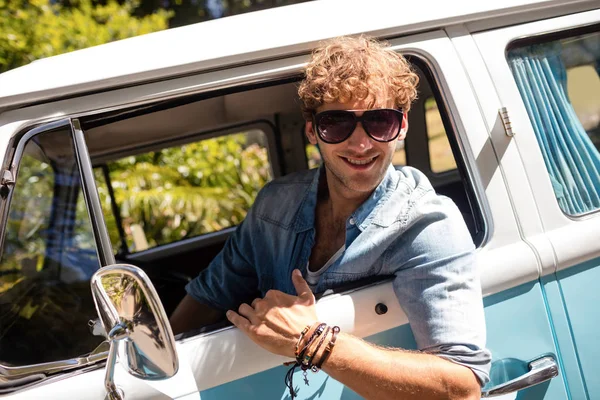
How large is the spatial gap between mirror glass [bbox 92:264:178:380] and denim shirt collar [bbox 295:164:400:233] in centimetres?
75

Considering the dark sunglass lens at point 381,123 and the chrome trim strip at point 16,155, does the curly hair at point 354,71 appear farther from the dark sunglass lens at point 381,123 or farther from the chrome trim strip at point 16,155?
the chrome trim strip at point 16,155

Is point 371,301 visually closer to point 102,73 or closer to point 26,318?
point 102,73

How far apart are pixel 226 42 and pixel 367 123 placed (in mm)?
466

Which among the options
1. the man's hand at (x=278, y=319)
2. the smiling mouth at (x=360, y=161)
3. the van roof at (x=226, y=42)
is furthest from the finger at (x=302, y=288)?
the van roof at (x=226, y=42)

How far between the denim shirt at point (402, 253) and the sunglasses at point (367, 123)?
0.54 ft

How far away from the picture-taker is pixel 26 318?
209cm

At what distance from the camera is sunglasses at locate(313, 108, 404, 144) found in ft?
5.99

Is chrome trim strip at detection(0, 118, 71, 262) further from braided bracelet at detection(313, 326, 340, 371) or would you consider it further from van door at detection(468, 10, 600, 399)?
van door at detection(468, 10, 600, 399)

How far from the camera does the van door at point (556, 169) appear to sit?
1.89 metres

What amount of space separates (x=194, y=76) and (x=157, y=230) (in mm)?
3959

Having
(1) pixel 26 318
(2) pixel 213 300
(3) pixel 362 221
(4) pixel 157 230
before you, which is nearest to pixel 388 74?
(3) pixel 362 221

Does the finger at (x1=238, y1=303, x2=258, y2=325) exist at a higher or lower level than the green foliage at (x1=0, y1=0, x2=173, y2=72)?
lower

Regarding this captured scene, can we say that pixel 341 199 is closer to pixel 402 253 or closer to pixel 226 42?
pixel 402 253

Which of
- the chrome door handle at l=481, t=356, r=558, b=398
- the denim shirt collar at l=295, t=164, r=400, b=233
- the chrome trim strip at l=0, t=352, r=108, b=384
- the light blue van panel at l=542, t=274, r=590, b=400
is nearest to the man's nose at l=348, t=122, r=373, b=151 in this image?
the denim shirt collar at l=295, t=164, r=400, b=233
